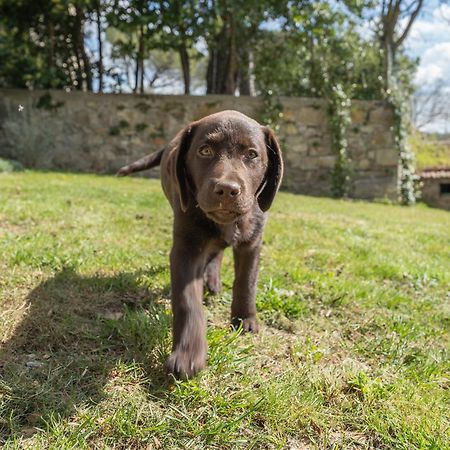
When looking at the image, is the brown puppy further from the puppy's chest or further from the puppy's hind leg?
the puppy's hind leg

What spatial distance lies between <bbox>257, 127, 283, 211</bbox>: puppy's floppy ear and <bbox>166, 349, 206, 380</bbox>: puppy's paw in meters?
1.05

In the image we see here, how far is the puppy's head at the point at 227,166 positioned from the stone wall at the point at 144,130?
8924mm

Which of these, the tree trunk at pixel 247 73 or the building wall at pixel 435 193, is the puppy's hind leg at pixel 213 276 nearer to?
the tree trunk at pixel 247 73

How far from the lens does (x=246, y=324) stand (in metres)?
2.76

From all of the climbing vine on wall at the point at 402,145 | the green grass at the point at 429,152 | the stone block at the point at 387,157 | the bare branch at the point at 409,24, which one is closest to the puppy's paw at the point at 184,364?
the stone block at the point at 387,157

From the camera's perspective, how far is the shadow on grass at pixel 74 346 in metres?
1.90

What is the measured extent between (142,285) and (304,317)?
117 cm

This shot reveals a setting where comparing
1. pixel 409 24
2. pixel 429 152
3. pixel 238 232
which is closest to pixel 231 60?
pixel 409 24

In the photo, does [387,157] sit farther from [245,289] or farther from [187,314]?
[187,314]

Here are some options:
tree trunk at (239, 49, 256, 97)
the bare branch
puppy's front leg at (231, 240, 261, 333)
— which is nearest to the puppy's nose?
puppy's front leg at (231, 240, 261, 333)

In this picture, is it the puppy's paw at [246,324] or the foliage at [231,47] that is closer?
the puppy's paw at [246,324]

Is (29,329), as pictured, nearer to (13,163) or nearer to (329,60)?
(13,163)

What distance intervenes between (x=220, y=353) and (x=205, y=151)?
106cm

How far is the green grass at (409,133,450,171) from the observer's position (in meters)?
16.6
